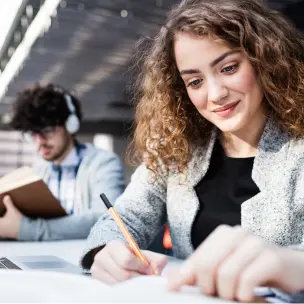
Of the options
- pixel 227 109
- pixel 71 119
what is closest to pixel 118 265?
pixel 227 109

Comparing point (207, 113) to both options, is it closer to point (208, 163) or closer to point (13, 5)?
point (208, 163)

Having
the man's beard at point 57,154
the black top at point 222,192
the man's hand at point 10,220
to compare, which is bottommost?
the man's hand at point 10,220

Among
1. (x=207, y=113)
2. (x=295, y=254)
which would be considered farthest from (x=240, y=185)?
(x=295, y=254)

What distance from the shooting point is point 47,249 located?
176cm

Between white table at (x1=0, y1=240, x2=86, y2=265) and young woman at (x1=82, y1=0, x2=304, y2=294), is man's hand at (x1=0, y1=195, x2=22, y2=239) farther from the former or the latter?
young woman at (x1=82, y1=0, x2=304, y2=294)

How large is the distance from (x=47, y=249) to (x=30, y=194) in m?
0.28

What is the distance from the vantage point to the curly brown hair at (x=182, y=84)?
4.14ft

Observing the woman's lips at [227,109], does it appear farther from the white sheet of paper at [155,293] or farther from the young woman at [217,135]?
the white sheet of paper at [155,293]

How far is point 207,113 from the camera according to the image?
1.29 meters

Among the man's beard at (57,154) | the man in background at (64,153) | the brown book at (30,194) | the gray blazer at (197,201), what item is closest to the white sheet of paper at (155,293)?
the gray blazer at (197,201)

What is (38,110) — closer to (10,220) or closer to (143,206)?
(10,220)

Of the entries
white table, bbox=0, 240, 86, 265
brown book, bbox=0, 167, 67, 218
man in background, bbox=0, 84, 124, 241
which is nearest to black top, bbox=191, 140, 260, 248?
white table, bbox=0, 240, 86, 265

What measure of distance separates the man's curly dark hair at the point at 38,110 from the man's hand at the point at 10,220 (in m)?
1.13

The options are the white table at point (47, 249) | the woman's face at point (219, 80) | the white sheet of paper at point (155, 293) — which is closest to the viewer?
the white sheet of paper at point (155, 293)
